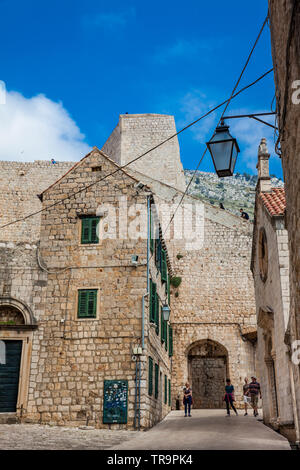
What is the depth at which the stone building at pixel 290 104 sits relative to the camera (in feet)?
17.3

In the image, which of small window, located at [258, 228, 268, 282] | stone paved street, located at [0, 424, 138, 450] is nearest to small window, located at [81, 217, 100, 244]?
small window, located at [258, 228, 268, 282]

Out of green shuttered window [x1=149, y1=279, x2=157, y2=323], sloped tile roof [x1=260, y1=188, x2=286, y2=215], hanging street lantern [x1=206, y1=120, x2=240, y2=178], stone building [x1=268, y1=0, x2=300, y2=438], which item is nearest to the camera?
stone building [x1=268, y1=0, x2=300, y2=438]

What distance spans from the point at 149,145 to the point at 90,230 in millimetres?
25281

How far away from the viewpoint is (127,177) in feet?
54.6

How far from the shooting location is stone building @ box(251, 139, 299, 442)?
11.3 meters

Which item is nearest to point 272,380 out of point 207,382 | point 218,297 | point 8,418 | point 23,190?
point 8,418

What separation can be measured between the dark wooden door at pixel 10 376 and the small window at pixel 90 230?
4014 mm

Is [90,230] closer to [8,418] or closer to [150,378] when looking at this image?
[150,378]

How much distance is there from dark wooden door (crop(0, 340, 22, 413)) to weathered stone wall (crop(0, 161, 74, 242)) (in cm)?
2188

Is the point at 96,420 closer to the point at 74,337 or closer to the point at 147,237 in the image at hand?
the point at 74,337

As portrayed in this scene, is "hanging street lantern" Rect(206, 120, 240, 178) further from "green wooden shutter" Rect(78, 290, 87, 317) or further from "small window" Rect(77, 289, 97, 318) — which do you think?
"green wooden shutter" Rect(78, 290, 87, 317)

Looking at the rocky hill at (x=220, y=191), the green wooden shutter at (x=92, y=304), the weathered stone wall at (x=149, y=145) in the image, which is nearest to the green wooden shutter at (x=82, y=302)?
the green wooden shutter at (x=92, y=304)

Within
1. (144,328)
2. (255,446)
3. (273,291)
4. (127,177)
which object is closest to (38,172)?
(127,177)
